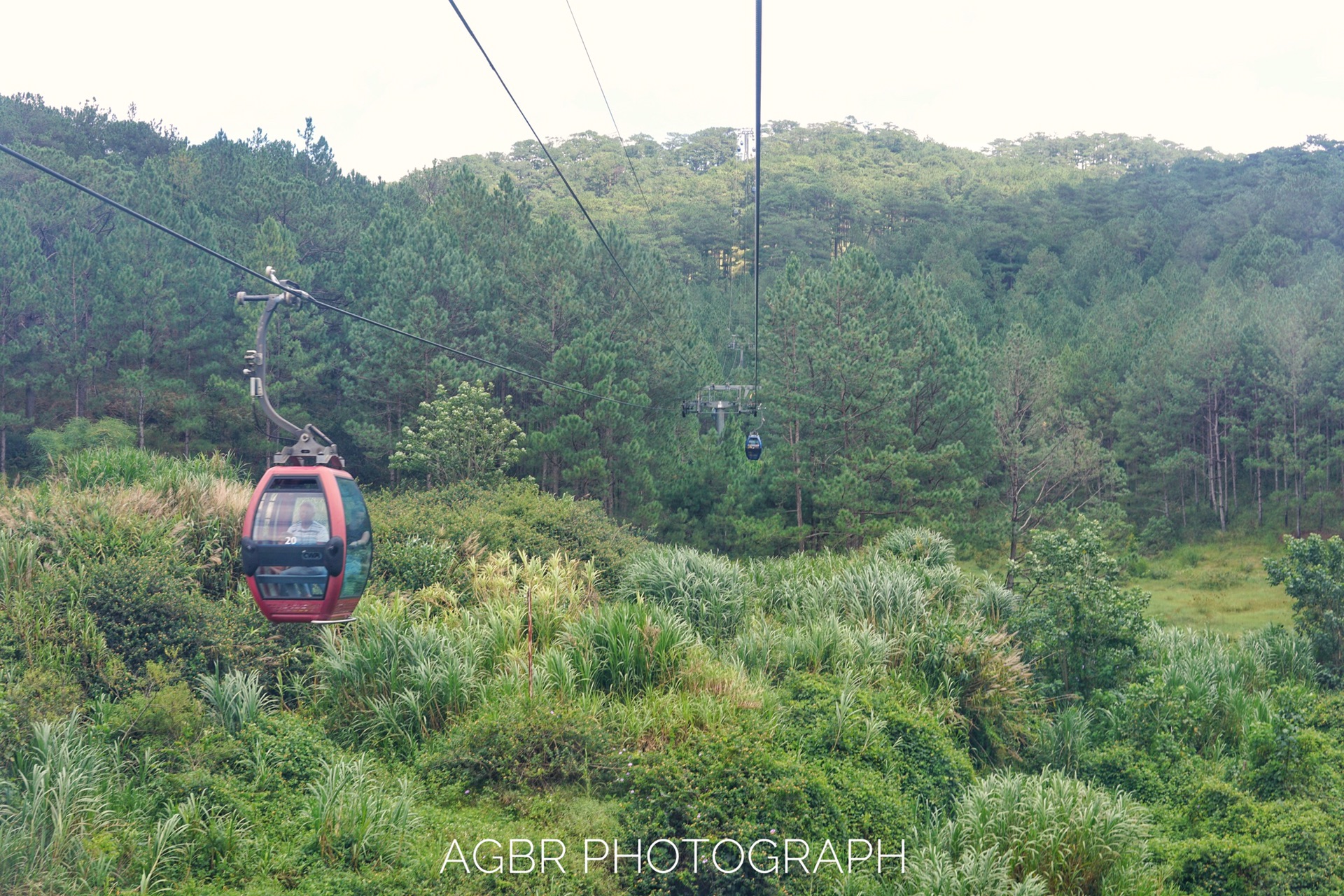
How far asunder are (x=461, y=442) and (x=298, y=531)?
2225 centimetres

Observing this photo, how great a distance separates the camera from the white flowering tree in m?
32.1

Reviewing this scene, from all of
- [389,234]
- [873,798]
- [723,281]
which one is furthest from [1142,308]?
[873,798]

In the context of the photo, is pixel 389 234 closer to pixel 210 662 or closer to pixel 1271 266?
pixel 210 662

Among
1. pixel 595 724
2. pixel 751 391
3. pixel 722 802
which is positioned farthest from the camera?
pixel 751 391

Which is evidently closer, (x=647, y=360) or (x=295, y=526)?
(x=295, y=526)

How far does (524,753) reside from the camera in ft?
38.9

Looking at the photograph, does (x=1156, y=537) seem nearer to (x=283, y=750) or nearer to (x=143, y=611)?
(x=283, y=750)

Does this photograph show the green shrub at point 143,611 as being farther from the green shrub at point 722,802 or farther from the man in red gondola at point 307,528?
the green shrub at point 722,802

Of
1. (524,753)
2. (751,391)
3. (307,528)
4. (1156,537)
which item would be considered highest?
(751,391)

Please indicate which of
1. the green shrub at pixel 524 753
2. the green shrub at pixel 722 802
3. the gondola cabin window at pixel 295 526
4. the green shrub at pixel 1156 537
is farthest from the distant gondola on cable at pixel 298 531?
the green shrub at pixel 1156 537

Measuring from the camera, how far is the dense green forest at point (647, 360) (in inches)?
1517

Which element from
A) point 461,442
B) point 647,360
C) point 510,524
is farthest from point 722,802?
point 647,360

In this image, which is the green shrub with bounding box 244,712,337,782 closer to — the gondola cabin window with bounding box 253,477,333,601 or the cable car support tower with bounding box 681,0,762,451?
the gondola cabin window with bounding box 253,477,333,601

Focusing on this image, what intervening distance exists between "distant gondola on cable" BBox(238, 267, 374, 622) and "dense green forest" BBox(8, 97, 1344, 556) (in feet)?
78.3
